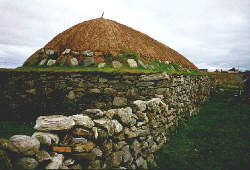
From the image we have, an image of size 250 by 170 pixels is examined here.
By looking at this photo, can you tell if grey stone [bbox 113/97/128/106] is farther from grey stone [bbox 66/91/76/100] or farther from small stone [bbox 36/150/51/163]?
small stone [bbox 36/150/51/163]

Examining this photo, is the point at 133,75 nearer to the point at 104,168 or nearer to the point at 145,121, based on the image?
the point at 145,121

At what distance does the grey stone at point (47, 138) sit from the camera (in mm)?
2518

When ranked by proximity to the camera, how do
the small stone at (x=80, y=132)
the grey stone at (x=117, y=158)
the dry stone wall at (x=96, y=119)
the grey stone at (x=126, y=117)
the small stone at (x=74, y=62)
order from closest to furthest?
the dry stone wall at (x=96, y=119), the small stone at (x=80, y=132), the grey stone at (x=117, y=158), the grey stone at (x=126, y=117), the small stone at (x=74, y=62)

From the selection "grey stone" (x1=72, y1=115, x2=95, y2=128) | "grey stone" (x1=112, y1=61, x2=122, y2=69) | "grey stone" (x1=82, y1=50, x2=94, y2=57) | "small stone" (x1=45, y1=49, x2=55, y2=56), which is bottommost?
"grey stone" (x1=72, y1=115, x2=95, y2=128)

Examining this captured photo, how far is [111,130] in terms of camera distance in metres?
3.47

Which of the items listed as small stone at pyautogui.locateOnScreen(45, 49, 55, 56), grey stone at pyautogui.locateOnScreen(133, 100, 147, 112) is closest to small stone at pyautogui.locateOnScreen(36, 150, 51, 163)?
grey stone at pyautogui.locateOnScreen(133, 100, 147, 112)

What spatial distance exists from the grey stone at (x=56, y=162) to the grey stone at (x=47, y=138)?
0.58ft

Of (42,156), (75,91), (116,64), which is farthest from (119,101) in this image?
(42,156)

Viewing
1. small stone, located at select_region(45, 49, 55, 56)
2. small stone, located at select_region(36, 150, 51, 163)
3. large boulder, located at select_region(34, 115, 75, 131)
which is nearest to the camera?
small stone, located at select_region(36, 150, 51, 163)

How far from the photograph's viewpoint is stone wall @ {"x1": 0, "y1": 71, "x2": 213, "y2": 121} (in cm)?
700

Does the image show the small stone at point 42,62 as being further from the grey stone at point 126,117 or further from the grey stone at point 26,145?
the grey stone at point 26,145

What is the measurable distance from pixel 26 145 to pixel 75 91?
17.3 ft

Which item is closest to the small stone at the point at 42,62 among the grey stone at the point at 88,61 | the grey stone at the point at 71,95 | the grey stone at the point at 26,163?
the grey stone at the point at 88,61

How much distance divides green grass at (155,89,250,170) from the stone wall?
1.24 metres
